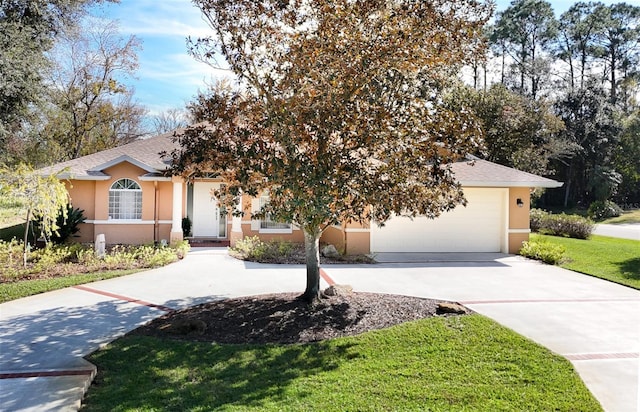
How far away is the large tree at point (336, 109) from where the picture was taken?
666cm

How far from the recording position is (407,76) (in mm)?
7324

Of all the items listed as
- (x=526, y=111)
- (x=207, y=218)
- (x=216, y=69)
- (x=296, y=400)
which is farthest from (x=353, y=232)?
(x=526, y=111)

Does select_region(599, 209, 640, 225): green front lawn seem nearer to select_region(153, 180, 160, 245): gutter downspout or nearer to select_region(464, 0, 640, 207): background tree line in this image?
select_region(464, 0, 640, 207): background tree line

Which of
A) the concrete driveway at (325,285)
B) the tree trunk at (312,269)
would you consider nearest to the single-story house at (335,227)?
the concrete driveway at (325,285)

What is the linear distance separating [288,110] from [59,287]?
269 inches

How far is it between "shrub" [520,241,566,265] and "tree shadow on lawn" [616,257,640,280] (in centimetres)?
164

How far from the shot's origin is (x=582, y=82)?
4122cm

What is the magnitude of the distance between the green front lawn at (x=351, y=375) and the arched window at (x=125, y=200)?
10.6 meters

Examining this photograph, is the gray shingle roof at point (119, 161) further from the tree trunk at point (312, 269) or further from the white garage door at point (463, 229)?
the white garage door at point (463, 229)

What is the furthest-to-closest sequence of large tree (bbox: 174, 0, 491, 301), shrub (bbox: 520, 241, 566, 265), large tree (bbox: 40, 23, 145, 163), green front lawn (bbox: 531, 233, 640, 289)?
1. large tree (bbox: 40, 23, 145, 163)
2. shrub (bbox: 520, 241, 566, 265)
3. green front lawn (bbox: 531, 233, 640, 289)
4. large tree (bbox: 174, 0, 491, 301)

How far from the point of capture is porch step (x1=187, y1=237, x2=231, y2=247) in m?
17.0

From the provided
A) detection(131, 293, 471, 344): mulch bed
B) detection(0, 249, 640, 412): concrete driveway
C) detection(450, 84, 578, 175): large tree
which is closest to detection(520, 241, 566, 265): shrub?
detection(0, 249, 640, 412): concrete driveway

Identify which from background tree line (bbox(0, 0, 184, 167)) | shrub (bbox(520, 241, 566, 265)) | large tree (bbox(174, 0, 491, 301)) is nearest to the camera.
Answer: large tree (bbox(174, 0, 491, 301))

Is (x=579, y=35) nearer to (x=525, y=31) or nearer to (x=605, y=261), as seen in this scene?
(x=525, y=31)
